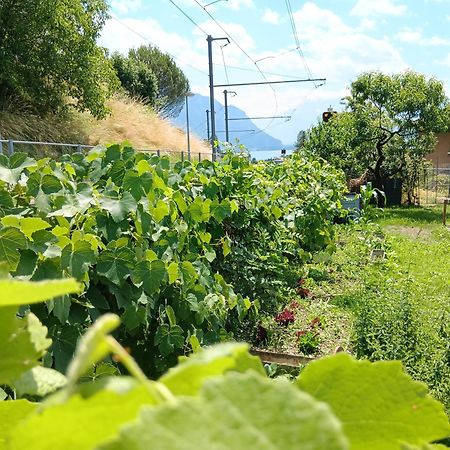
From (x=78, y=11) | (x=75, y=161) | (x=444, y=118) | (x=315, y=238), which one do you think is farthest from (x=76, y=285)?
(x=444, y=118)

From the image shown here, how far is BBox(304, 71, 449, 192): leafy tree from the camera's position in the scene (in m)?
15.2

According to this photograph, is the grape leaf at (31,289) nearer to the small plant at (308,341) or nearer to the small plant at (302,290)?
the small plant at (308,341)

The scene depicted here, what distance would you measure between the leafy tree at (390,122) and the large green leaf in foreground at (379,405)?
14.8 meters

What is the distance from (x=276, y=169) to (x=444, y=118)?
11033 mm

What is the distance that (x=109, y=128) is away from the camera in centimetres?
1454

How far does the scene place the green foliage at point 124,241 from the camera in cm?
150

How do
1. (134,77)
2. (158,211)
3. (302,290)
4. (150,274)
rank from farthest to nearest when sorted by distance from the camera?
(134,77)
(302,290)
(158,211)
(150,274)

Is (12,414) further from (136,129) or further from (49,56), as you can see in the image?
(136,129)

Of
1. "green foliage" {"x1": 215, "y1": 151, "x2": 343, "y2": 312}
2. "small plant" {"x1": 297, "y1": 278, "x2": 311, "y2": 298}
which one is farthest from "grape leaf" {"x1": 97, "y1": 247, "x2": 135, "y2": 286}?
"small plant" {"x1": 297, "y1": 278, "x2": 311, "y2": 298}

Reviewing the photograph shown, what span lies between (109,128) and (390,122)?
794 cm

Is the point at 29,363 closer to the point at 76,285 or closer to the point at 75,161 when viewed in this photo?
the point at 76,285

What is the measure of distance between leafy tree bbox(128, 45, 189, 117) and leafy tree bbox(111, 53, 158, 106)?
207 inches

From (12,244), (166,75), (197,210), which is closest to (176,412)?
(12,244)

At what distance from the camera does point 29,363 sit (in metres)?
0.28
